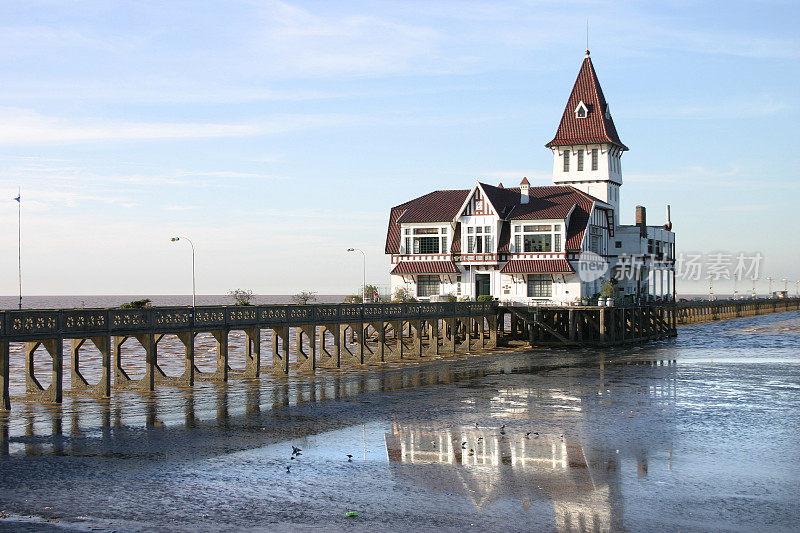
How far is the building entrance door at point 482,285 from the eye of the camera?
217 ft

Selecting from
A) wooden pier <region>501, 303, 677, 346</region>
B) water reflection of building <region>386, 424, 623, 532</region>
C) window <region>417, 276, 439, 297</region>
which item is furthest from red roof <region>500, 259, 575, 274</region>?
water reflection of building <region>386, 424, 623, 532</region>

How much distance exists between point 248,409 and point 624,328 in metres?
42.4

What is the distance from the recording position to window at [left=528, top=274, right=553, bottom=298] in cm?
6419

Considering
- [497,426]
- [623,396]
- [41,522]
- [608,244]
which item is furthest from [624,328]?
[41,522]

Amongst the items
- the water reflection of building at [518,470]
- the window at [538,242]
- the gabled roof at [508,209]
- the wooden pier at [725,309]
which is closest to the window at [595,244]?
the gabled roof at [508,209]

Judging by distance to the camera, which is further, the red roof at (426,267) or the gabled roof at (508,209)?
the red roof at (426,267)

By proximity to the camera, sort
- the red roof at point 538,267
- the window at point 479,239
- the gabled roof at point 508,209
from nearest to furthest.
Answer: the red roof at point 538,267
the gabled roof at point 508,209
the window at point 479,239

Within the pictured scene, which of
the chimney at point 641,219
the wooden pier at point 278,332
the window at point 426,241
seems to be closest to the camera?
the wooden pier at point 278,332

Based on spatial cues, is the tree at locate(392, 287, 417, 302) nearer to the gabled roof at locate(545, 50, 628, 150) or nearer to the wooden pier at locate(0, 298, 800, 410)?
the wooden pier at locate(0, 298, 800, 410)

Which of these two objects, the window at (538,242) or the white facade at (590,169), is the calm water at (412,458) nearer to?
the window at (538,242)

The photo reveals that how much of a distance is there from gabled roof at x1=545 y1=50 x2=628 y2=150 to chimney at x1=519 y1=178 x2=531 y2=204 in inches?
317

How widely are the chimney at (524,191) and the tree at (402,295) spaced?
1191cm

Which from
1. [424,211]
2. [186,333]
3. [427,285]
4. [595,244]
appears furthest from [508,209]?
[186,333]

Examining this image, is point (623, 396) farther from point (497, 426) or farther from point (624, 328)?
point (624, 328)
